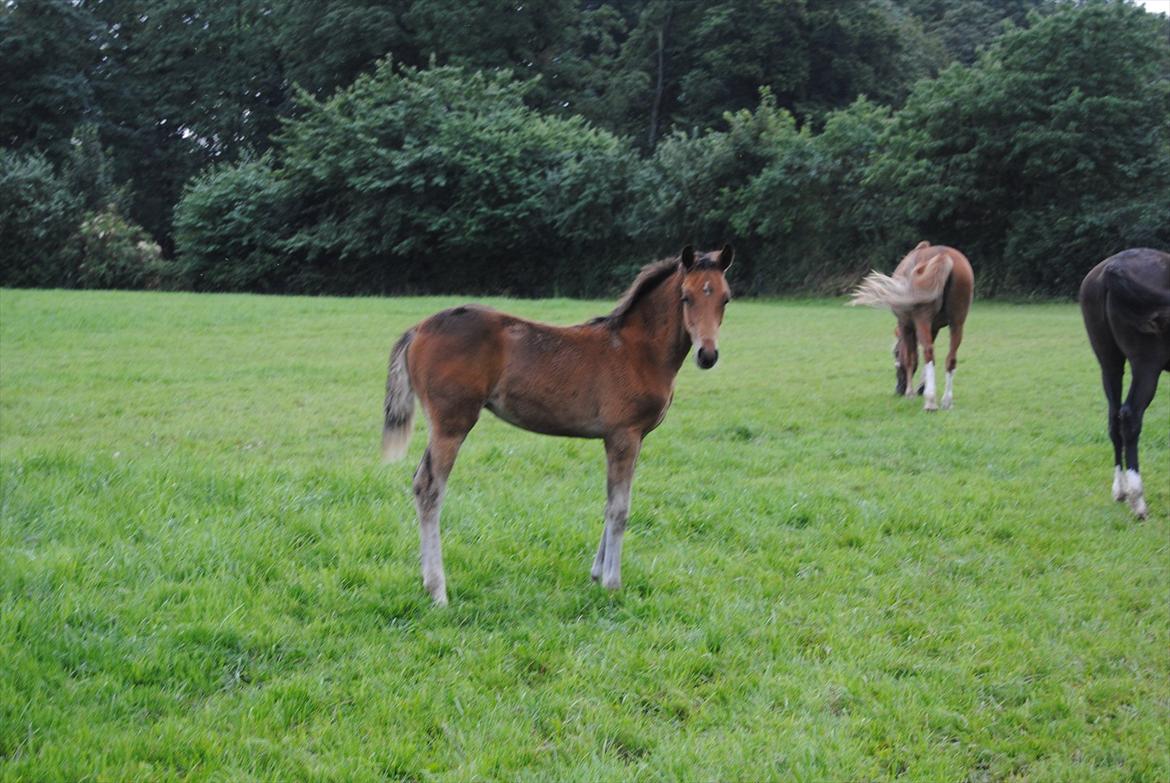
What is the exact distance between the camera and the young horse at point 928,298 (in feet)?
37.9

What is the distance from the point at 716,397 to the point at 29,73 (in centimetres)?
4660

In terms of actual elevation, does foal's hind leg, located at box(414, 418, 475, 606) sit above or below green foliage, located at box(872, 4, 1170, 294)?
below

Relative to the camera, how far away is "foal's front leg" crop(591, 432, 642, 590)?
17.1ft

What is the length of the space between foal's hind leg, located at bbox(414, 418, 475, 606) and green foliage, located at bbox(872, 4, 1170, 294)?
27726 mm

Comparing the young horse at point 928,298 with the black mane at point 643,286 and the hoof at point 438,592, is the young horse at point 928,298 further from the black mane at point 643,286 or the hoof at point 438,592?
the hoof at point 438,592

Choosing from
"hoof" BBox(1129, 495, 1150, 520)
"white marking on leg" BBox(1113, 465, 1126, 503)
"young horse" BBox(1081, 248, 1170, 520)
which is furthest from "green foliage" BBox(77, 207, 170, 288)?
"hoof" BBox(1129, 495, 1150, 520)

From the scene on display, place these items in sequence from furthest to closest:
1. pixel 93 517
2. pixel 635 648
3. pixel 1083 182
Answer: pixel 1083 182 < pixel 93 517 < pixel 635 648

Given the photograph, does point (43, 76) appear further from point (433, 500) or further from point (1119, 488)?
point (1119, 488)

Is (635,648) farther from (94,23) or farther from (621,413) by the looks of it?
(94,23)

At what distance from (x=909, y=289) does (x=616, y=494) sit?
7646mm

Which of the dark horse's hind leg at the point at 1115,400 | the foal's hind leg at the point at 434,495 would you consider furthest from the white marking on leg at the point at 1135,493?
the foal's hind leg at the point at 434,495

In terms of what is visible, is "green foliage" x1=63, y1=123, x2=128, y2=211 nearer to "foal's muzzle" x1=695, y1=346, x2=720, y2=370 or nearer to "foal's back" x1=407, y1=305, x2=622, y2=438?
"foal's back" x1=407, y1=305, x2=622, y2=438

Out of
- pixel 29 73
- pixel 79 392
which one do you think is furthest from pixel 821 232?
pixel 29 73

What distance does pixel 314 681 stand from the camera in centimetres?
413
